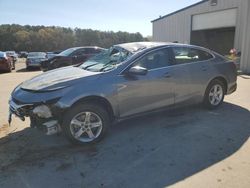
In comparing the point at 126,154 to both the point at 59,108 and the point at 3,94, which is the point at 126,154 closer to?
the point at 59,108

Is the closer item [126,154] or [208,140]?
[126,154]

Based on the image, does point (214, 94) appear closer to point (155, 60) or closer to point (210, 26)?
point (155, 60)

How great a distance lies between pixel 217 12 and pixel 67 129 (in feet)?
63.7

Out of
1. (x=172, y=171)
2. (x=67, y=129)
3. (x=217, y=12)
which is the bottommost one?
(x=172, y=171)

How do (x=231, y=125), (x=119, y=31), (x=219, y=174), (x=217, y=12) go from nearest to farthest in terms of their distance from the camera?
1. (x=219, y=174)
2. (x=231, y=125)
3. (x=217, y=12)
4. (x=119, y=31)

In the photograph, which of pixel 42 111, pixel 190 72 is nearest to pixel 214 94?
pixel 190 72

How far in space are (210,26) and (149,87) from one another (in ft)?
61.1

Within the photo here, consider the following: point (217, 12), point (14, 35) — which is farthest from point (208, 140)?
point (14, 35)

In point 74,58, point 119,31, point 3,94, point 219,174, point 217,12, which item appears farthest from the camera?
point 119,31

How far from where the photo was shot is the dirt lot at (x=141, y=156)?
3373 millimetres

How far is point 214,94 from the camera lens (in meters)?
6.16

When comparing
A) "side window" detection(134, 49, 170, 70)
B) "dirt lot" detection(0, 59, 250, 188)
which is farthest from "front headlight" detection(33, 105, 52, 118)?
"side window" detection(134, 49, 170, 70)

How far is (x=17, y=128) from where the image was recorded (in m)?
5.33

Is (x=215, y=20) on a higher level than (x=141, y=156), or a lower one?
higher
